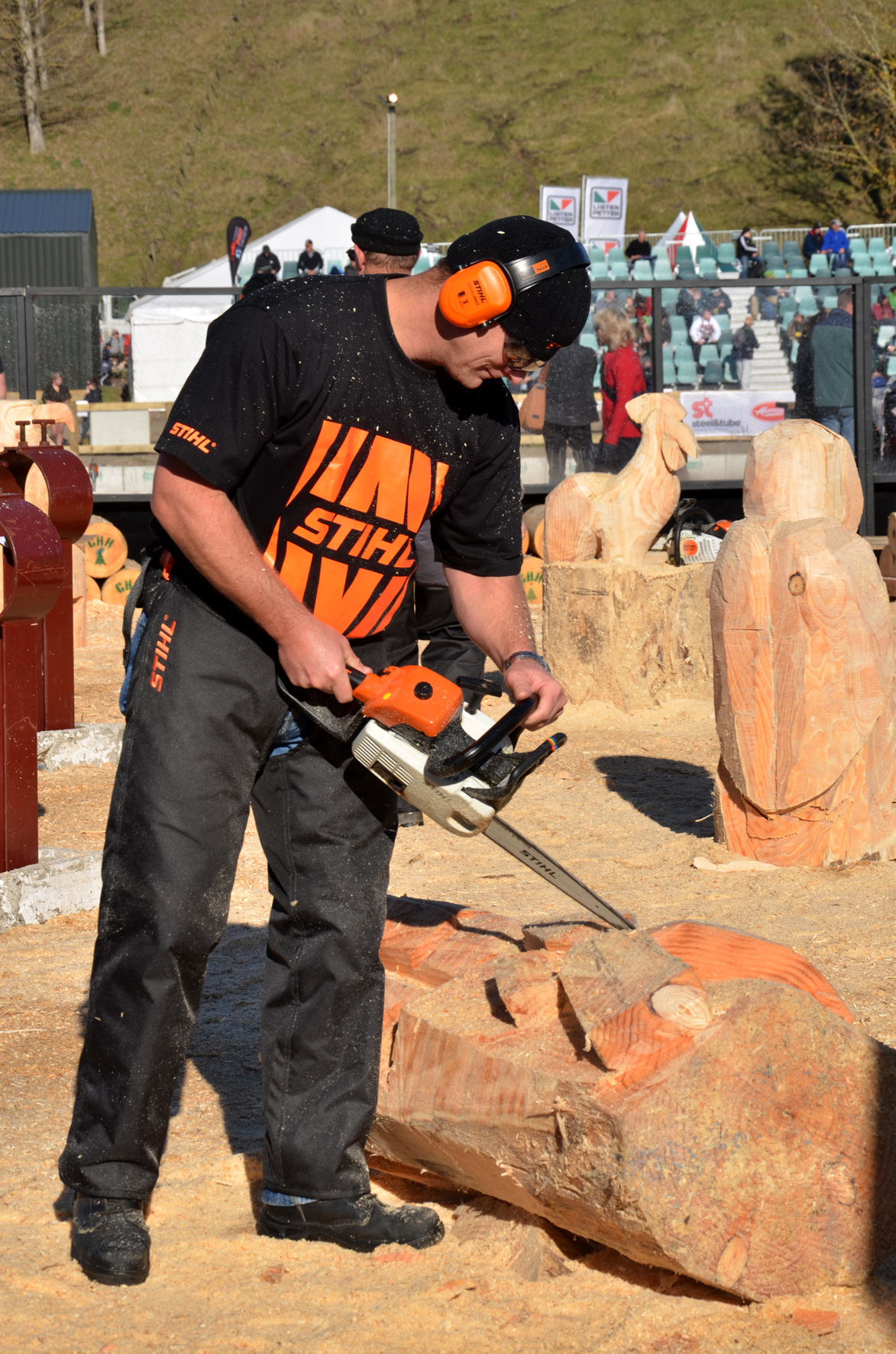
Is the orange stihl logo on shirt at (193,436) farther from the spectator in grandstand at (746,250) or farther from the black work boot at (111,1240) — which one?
the spectator in grandstand at (746,250)

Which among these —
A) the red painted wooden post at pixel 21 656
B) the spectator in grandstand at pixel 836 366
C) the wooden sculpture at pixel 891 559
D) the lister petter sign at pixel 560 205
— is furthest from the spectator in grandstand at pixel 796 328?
the lister petter sign at pixel 560 205

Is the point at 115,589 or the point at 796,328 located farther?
the point at 796,328

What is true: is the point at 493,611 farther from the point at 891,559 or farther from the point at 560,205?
the point at 560,205

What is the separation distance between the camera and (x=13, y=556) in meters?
3.88

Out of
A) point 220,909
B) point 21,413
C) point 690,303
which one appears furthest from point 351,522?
point 690,303

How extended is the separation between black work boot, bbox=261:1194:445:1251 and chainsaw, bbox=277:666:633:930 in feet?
2.29

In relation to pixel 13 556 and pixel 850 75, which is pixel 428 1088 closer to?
pixel 13 556

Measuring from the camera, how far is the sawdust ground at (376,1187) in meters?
1.96

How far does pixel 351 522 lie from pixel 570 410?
33.2ft

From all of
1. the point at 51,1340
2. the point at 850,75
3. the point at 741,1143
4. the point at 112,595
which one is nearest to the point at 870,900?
the point at 741,1143

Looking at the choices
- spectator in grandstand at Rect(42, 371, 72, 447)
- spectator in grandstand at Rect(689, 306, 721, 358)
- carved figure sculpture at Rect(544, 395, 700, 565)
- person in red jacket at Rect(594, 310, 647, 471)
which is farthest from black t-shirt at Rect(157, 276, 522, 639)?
spectator in grandstand at Rect(689, 306, 721, 358)

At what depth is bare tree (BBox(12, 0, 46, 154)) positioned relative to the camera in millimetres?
41250

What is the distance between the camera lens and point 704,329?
1230 cm

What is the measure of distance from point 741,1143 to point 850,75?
4331 centimetres
